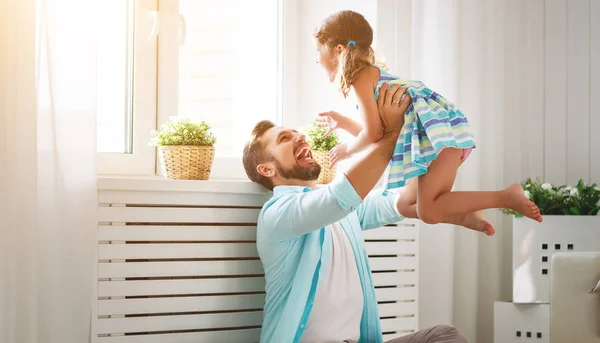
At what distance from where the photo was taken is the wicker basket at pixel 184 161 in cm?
217

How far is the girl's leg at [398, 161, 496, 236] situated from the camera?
76.3 inches

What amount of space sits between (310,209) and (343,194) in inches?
4.2

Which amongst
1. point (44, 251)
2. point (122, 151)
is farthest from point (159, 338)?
point (122, 151)

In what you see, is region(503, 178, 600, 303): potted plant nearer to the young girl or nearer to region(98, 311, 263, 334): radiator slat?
the young girl

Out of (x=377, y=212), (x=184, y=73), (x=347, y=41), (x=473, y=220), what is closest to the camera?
A: (x=347, y=41)

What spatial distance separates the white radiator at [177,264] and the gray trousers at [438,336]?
482 millimetres

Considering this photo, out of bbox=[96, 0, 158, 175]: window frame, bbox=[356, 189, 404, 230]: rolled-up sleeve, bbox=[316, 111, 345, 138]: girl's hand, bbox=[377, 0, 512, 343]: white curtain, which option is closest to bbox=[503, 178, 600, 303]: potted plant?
bbox=[377, 0, 512, 343]: white curtain

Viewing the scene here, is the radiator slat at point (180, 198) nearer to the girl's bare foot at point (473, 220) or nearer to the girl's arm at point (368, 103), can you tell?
the girl's arm at point (368, 103)

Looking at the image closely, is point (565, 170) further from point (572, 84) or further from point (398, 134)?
point (398, 134)

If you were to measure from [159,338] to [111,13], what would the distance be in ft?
3.74

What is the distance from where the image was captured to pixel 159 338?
202 centimetres

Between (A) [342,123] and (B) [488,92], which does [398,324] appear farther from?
(B) [488,92]

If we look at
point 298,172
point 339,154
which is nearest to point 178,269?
point 298,172

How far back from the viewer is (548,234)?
2604 millimetres
